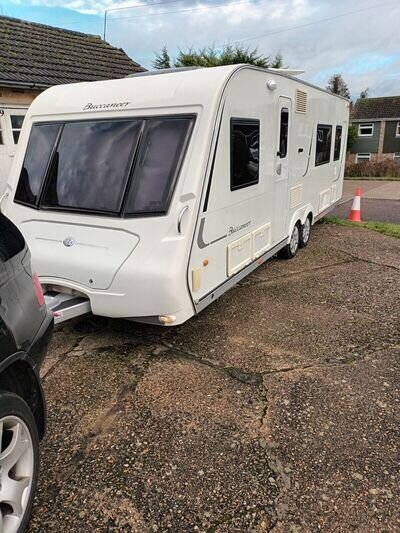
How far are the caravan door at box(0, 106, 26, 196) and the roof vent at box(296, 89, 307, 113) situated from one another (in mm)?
6314

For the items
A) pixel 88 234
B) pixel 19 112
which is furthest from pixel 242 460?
pixel 19 112

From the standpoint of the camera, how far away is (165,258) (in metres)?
3.50

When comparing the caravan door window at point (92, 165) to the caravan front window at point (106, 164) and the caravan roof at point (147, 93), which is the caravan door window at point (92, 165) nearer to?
the caravan front window at point (106, 164)

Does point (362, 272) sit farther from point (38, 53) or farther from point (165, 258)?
point (38, 53)

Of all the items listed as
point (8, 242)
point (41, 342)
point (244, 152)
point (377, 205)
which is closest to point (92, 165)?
point (244, 152)

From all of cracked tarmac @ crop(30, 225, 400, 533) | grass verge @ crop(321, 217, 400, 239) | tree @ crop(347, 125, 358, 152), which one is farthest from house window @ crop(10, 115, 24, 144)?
tree @ crop(347, 125, 358, 152)

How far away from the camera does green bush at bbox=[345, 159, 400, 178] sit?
2823 centimetres

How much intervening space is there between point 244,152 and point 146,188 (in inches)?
49.9

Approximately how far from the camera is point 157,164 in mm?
3738

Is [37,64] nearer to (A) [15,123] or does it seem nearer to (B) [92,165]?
(A) [15,123]

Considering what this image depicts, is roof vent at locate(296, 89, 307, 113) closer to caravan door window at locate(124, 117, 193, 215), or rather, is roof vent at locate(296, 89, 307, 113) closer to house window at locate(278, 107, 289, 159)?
house window at locate(278, 107, 289, 159)

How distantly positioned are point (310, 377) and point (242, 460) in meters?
1.12

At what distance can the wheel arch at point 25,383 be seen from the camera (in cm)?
214

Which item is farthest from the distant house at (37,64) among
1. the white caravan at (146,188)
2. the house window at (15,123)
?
the white caravan at (146,188)
